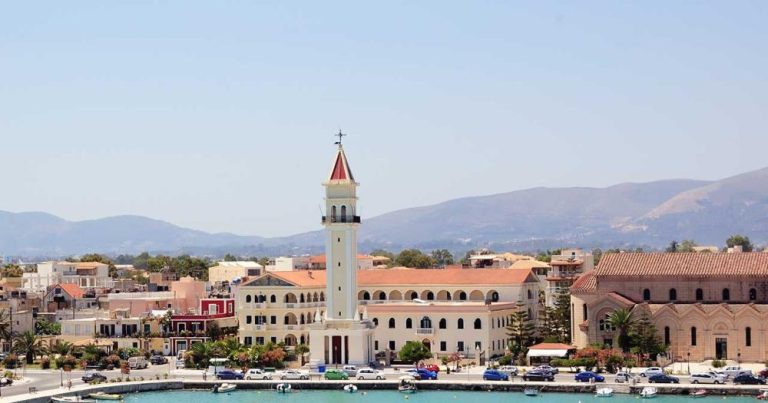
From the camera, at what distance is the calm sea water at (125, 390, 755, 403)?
65.0m

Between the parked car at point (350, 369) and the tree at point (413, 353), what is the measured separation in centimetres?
365

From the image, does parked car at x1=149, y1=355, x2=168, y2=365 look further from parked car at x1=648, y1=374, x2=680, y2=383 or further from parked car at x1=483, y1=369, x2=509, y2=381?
parked car at x1=648, y1=374, x2=680, y2=383

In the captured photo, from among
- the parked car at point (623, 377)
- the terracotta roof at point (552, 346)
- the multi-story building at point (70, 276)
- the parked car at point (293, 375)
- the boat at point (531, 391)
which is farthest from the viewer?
the multi-story building at point (70, 276)

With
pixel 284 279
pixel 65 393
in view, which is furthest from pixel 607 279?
pixel 65 393

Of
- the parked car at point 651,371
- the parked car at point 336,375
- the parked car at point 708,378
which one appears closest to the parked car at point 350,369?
the parked car at point 336,375

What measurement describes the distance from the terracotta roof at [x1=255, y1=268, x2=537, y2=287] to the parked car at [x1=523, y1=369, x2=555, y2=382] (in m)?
13.2

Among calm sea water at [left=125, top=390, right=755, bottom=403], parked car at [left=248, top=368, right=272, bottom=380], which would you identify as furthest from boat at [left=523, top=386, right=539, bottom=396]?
parked car at [left=248, top=368, right=272, bottom=380]

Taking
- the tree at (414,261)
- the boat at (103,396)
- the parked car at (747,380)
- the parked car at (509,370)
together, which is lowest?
the boat at (103,396)

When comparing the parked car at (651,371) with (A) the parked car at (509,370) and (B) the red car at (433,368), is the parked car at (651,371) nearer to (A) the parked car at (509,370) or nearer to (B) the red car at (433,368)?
(A) the parked car at (509,370)

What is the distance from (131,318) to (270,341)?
982 cm

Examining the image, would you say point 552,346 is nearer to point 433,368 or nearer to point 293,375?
point 433,368

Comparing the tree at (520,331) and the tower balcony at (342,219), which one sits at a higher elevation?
the tower balcony at (342,219)

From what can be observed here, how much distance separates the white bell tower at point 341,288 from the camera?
7744 cm

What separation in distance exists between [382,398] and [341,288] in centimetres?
1163
